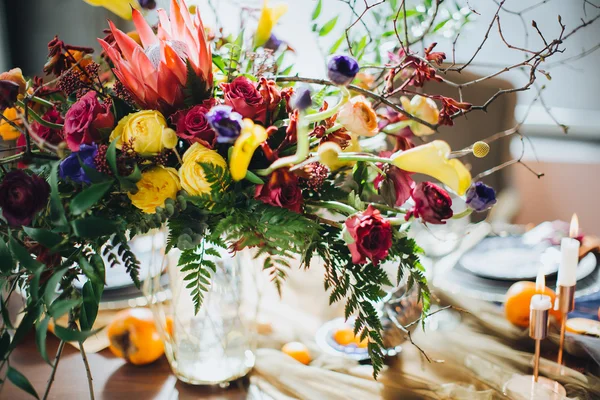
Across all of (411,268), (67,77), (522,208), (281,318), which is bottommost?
(522,208)

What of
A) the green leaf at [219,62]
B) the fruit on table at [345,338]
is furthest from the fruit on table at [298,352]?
the green leaf at [219,62]

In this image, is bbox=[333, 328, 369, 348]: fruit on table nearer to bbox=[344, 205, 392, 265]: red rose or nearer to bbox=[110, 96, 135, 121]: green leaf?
bbox=[344, 205, 392, 265]: red rose

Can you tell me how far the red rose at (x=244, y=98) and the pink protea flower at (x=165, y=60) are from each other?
0.14ft

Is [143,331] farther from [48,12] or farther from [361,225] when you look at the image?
[48,12]

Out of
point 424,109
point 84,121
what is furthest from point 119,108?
point 424,109

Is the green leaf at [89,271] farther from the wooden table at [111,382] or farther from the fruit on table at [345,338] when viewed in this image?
the fruit on table at [345,338]

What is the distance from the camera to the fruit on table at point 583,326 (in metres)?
0.81

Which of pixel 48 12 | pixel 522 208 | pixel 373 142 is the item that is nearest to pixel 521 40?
pixel 522 208

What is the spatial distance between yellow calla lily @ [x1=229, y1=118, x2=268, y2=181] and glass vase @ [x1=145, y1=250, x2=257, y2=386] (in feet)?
0.77

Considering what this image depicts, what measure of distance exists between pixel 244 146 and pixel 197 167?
62mm

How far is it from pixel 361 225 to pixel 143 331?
0.43 meters

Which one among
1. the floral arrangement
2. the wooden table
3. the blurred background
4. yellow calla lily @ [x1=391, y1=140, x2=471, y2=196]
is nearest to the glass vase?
the wooden table

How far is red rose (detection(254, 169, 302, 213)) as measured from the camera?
490 mm

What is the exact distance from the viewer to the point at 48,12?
6.69ft
